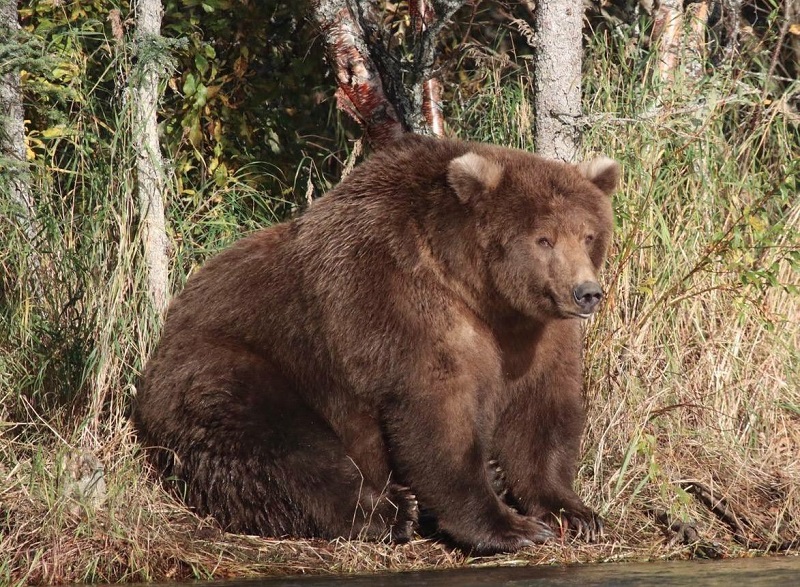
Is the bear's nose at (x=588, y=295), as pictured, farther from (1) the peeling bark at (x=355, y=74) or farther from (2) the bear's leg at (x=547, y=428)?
(1) the peeling bark at (x=355, y=74)

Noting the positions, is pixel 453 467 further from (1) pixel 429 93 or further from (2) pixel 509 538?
(1) pixel 429 93

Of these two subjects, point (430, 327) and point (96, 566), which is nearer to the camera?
point (96, 566)

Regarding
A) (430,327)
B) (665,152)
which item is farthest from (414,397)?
(665,152)

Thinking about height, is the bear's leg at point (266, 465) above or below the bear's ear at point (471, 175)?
below

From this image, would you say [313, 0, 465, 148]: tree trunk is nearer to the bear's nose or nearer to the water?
the bear's nose

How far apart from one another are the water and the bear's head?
1.15 meters

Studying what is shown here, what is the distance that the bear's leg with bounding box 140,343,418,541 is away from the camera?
5.85m

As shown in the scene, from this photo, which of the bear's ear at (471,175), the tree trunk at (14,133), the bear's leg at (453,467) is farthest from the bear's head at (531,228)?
the tree trunk at (14,133)

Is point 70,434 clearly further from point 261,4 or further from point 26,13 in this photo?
point 261,4

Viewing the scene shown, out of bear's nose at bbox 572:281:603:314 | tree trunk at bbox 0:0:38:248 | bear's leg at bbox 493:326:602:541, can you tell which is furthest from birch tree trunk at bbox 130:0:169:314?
bear's nose at bbox 572:281:603:314

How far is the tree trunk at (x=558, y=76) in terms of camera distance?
713 cm

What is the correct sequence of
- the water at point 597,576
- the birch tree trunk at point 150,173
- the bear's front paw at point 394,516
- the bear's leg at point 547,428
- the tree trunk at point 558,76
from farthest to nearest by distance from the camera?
the tree trunk at point 558,76, the birch tree trunk at point 150,173, the bear's leg at point 547,428, the bear's front paw at point 394,516, the water at point 597,576

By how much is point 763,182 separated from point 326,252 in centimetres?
Answer: 353

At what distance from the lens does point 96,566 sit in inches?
210
